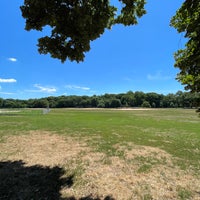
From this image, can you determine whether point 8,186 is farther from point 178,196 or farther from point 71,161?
point 178,196

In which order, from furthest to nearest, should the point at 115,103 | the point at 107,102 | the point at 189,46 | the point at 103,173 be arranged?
1. the point at 107,102
2. the point at 115,103
3. the point at 103,173
4. the point at 189,46

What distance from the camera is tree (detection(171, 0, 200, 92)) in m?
2.73

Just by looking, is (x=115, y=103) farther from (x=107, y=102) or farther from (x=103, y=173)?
(x=103, y=173)

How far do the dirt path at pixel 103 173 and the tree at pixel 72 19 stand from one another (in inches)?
146

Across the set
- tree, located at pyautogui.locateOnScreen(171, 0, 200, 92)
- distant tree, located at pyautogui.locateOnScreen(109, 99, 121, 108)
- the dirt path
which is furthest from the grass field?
distant tree, located at pyautogui.locateOnScreen(109, 99, 121, 108)

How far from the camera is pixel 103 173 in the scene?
523cm

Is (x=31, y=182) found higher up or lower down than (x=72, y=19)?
lower down

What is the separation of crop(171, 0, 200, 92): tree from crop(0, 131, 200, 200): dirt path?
296 centimetres

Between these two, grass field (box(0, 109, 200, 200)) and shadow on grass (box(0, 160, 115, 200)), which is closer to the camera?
shadow on grass (box(0, 160, 115, 200))

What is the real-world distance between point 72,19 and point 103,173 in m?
4.79

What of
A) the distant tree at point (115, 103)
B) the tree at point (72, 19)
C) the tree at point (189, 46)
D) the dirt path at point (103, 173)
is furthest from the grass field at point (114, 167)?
→ the distant tree at point (115, 103)

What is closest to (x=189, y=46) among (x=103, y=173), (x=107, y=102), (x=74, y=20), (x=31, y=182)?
(x=74, y=20)

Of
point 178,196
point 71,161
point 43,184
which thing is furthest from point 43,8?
point 178,196

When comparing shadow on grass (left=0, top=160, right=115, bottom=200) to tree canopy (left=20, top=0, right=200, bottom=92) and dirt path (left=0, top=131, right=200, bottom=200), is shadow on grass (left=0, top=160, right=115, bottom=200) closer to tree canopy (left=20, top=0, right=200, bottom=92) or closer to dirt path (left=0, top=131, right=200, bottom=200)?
dirt path (left=0, top=131, right=200, bottom=200)
